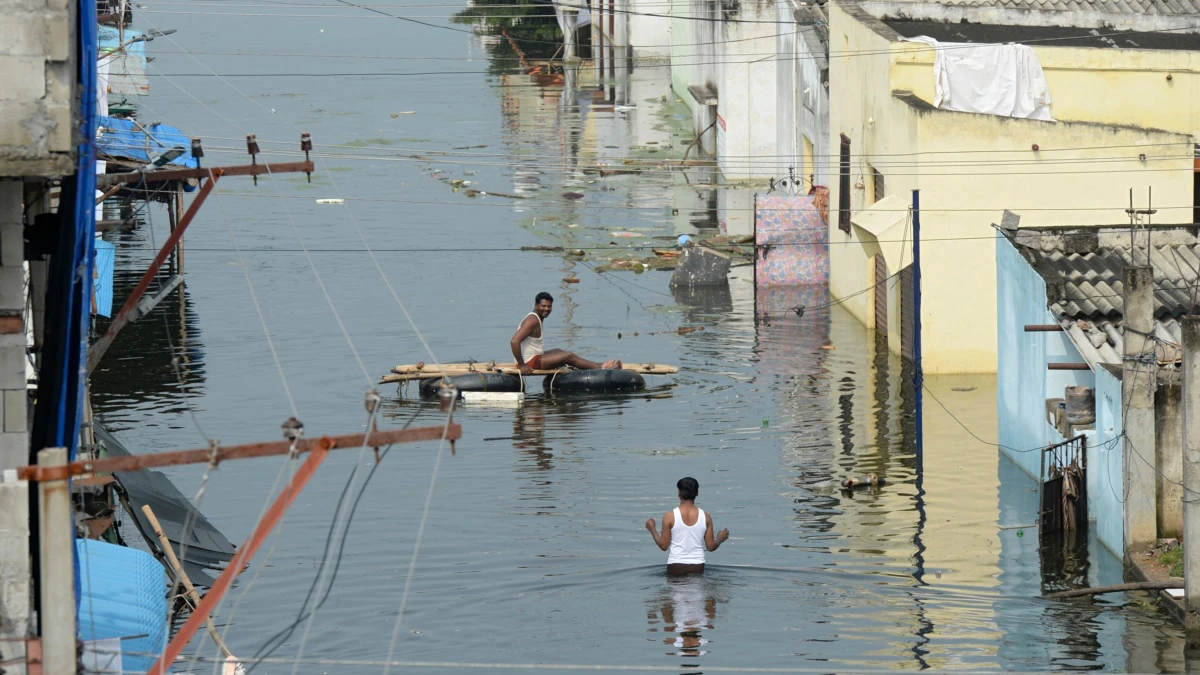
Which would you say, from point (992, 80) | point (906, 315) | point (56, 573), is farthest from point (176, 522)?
point (992, 80)

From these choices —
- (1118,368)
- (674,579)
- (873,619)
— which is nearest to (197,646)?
(674,579)

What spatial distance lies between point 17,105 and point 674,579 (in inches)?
361

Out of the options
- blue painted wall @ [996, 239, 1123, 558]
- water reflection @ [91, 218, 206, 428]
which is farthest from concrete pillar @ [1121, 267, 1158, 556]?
water reflection @ [91, 218, 206, 428]

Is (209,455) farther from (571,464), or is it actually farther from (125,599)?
(571,464)

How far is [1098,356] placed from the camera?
17.5m

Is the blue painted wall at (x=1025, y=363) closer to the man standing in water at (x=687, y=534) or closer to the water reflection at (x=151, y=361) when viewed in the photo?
the man standing in water at (x=687, y=534)

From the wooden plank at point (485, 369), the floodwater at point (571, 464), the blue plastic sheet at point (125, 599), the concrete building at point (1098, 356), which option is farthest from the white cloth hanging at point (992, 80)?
the blue plastic sheet at point (125, 599)

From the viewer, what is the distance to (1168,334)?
17.9 m

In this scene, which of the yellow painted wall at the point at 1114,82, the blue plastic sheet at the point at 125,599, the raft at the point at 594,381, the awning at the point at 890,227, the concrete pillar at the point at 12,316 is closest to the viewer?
the concrete pillar at the point at 12,316

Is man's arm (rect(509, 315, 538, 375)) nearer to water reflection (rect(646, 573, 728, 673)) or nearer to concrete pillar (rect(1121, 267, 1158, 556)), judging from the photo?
water reflection (rect(646, 573, 728, 673))

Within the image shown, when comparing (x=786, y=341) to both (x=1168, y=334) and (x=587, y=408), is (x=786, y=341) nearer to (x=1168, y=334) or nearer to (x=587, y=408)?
(x=587, y=408)

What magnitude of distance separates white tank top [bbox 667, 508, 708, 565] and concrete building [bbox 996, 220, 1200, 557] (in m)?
3.88

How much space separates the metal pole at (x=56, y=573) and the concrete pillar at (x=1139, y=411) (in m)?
10.4

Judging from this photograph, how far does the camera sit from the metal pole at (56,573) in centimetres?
756
